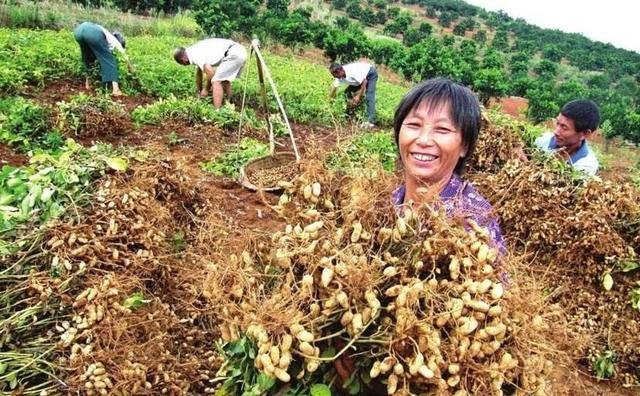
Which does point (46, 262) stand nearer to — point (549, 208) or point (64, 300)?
point (64, 300)

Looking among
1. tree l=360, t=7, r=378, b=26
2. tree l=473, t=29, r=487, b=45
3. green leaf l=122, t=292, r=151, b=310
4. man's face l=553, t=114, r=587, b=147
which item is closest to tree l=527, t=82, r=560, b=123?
man's face l=553, t=114, r=587, b=147

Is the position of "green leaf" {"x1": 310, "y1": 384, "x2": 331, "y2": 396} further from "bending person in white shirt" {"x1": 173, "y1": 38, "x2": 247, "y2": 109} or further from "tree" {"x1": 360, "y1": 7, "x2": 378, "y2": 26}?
"tree" {"x1": 360, "y1": 7, "x2": 378, "y2": 26}

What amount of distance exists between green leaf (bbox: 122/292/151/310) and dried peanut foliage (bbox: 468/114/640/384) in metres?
2.29

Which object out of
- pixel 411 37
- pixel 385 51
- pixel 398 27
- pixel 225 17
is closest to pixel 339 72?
pixel 225 17

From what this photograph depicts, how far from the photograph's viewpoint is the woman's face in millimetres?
1918

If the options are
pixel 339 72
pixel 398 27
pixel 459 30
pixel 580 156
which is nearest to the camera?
pixel 580 156

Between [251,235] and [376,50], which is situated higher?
[251,235]

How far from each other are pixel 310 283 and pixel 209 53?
295 inches

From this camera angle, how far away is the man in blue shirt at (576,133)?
4098 mm

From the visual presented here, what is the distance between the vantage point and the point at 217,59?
8102mm

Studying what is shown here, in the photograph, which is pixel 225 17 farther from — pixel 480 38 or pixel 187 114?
pixel 480 38

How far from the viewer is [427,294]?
127 centimetres

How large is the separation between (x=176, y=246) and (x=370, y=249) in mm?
1850

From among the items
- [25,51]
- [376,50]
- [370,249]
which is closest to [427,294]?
[370,249]
